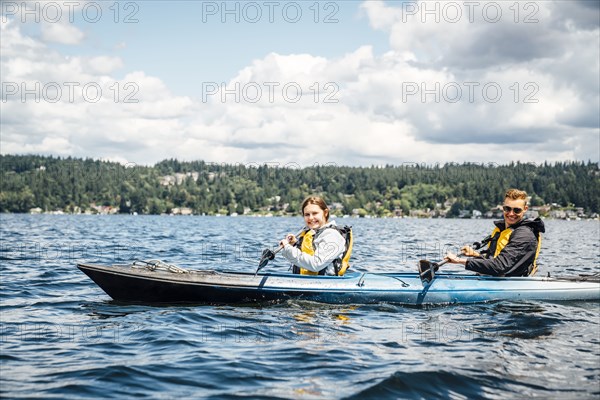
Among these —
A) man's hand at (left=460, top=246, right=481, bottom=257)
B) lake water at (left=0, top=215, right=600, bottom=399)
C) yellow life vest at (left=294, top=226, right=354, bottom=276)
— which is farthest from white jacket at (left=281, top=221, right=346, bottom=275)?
man's hand at (left=460, top=246, right=481, bottom=257)

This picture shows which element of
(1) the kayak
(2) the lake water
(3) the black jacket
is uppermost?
(3) the black jacket

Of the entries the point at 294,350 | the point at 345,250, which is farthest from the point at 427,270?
the point at 294,350

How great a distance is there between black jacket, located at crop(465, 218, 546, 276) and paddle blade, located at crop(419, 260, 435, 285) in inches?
26.0

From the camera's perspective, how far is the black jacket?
439 inches

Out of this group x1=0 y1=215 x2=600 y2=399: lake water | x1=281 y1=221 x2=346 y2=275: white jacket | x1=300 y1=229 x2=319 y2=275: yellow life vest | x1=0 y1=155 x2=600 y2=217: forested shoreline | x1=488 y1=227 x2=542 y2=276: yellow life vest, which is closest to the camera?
x1=0 y1=215 x2=600 y2=399: lake water

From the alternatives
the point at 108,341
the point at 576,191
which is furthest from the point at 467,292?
the point at 576,191

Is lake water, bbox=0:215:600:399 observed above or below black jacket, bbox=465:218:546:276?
below

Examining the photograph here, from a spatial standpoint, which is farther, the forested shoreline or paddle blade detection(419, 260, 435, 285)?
the forested shoreline

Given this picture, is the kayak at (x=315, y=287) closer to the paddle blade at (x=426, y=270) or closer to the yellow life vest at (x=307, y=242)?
the paddle blade at (x=426, y=270)

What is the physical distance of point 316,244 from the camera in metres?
10.9

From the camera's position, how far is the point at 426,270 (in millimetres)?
11211

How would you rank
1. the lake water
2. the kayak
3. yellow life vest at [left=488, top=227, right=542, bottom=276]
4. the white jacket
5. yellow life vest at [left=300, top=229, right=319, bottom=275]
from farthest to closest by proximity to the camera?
yellow life vest at [left=488, top=227, right=542, bottom=276]
the kayak
yellow life vest at [left=300, top=229, right=319, bottom=275]
the white jacket
the lake water

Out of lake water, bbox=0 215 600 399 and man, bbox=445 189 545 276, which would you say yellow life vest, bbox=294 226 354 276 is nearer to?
lake water, bbox=0 215 600 399

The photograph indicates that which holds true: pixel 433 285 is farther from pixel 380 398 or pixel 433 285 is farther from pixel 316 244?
pixel 380 398
